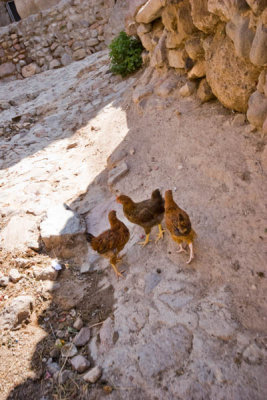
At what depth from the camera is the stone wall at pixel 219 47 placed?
378cm

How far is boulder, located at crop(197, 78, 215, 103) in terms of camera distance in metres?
5.28

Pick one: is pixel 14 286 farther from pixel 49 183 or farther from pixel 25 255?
pixel 49 183

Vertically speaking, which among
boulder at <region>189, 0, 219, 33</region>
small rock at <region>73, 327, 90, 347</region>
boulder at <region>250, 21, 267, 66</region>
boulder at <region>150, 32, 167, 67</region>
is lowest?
small rock at <region>73, 327, 90, 347</region>

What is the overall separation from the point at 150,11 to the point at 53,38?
8.46m

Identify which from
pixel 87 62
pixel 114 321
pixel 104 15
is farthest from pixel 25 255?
pixel 104 15

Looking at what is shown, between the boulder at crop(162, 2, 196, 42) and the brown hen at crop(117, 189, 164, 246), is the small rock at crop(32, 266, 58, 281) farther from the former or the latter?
the boulder at crop(162, 2, 196, 42)

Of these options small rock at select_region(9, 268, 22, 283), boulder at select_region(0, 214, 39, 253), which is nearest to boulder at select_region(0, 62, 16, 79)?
boulder at select_region(0, 214, 39, 253)

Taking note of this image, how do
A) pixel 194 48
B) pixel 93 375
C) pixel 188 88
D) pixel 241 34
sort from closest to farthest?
1. pixel 93 375
2. pixel 241 34
3. pixel 194 48
4. pixel 188 88

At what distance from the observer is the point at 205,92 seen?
5301 millimetres

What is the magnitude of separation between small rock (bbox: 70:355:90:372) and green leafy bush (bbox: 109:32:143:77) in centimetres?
723

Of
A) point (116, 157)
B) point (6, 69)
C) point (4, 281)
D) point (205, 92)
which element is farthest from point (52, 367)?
point (6, 69)

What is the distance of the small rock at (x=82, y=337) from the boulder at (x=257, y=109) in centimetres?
342

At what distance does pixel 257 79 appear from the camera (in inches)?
165

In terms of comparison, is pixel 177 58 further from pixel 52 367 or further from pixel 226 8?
pixel 52 367
